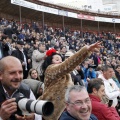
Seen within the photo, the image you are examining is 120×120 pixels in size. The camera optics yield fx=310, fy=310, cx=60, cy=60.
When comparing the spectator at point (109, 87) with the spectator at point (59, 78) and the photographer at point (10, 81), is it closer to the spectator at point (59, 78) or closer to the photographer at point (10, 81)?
the spectator at point (59, 78)

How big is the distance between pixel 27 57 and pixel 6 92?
522 cm

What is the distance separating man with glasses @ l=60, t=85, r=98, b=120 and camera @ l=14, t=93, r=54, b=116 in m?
0.63

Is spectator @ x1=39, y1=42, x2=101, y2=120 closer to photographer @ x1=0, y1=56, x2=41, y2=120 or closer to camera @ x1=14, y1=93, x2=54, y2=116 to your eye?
photographer @ x1=0, y1=56, x2=41, y2=120

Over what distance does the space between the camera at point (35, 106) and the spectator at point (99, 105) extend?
1.38 m

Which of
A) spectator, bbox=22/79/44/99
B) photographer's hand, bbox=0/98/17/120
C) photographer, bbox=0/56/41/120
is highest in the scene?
photographer, bbox=0/56/41/120

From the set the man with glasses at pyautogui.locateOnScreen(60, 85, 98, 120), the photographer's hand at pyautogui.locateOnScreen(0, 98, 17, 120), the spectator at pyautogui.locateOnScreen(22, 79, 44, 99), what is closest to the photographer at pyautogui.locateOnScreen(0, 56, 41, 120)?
the photographer's hand at pyautogui.locateOnScreen(0, 98, 17, 120)

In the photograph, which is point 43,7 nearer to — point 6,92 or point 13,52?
point 13,52

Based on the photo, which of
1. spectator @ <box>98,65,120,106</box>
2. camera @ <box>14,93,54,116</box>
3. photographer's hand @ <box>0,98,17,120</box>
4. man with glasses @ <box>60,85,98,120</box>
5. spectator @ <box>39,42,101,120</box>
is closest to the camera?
camera @ <box>14,93,54,116</box>

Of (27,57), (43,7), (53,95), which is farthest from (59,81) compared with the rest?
(43,7)

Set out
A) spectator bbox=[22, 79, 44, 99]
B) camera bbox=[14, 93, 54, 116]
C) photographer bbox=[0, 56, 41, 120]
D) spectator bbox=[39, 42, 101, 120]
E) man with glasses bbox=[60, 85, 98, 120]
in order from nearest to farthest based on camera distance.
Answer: camera bbox=[14, 93, 54, 116]
photographer bbox=[0, 56, 41, 120]
man with glasses bbox=[60, 85, 98, 120]
spectator bbox=[39, 42, 101, 120]
spectator bbox=[22, 79, 44, 99]

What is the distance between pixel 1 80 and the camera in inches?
76.8

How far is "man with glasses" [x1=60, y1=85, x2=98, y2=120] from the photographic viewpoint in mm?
2258

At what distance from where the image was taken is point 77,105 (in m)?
2.27

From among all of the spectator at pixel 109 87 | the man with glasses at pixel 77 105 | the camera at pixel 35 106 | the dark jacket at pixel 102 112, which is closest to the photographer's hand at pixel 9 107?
the camera at pixel 35 106
